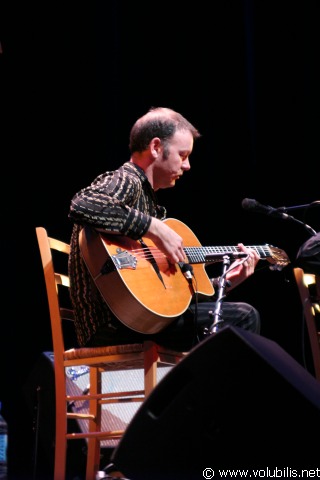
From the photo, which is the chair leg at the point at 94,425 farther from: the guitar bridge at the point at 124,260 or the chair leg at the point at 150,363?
the guitar bridge at the point at 124,260

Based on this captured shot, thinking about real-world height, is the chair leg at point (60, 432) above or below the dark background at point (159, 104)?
below

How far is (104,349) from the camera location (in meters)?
2.56

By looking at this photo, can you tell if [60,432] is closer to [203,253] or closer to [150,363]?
[150,363]

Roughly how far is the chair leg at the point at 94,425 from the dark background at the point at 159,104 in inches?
54.4

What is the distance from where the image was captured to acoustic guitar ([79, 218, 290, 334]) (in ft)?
7.95

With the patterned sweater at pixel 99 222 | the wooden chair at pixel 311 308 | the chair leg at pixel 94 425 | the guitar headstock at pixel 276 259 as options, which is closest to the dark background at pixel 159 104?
the wooden chair at pixel 311 308

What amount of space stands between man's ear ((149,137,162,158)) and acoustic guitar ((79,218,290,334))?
1.66 feet

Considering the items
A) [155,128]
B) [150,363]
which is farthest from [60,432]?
[155,128]

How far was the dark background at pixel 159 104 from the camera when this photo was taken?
13.8 ft

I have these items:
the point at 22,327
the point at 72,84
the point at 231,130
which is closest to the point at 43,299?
the point at 22,327

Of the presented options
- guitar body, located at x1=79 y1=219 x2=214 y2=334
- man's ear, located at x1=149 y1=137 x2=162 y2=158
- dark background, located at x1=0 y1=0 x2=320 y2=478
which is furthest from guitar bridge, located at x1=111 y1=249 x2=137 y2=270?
dark background, located at x1=0 y1=0 x2=320 y2=478

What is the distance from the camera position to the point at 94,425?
117 inches

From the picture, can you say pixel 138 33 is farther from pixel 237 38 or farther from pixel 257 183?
pixel 257 183

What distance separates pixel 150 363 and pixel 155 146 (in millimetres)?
1024
